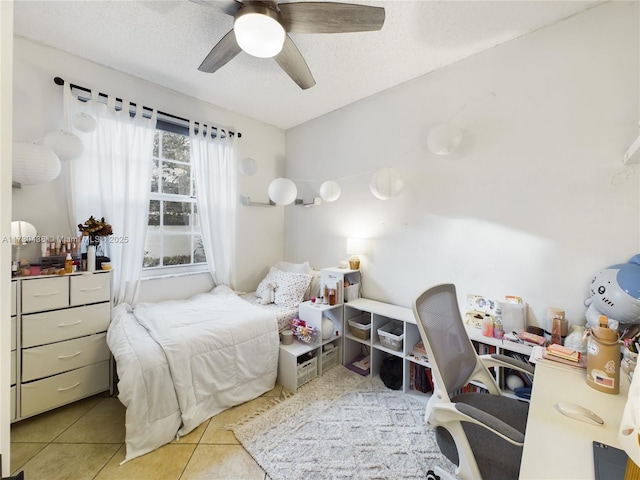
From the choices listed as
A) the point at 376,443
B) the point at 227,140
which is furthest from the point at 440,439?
the point at 227,140

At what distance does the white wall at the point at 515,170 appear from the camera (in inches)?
65.8

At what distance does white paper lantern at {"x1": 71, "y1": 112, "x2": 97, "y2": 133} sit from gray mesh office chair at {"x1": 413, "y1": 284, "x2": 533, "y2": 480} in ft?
8.59

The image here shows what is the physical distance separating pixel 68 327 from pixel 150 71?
2207 millimetres

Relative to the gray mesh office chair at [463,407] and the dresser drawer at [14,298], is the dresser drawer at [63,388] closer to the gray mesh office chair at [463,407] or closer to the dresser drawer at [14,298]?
the dresser drawer at [14,298]

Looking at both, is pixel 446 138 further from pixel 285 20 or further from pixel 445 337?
pixel 445 337

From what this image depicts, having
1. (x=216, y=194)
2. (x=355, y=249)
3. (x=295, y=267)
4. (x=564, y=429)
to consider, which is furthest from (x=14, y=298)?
(x=564, y=429)

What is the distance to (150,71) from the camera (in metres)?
2.41

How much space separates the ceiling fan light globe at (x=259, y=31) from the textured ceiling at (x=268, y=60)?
15cm

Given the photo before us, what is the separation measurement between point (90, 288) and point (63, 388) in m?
0.71

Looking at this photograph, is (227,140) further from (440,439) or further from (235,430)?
(440,439)

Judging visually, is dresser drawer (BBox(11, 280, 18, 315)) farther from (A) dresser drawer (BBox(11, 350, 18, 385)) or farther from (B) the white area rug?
(B) the white area rug

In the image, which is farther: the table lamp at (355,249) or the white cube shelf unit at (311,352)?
the table lamp at (355,249)

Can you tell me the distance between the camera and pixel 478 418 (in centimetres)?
100

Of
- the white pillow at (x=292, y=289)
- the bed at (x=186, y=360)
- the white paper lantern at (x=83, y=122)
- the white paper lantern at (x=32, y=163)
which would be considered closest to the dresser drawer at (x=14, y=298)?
the bed at (x=186, y=360)
